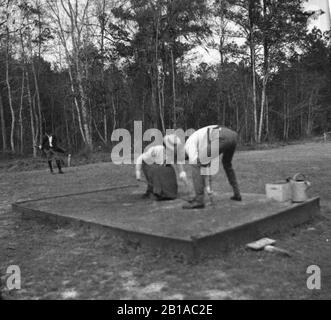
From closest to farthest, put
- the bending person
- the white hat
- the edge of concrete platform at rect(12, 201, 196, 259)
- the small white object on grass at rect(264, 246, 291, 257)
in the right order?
the edge of concrete platform at rect(12, 201, 196, 259), the small white object on grass at rect(264, 246, 291, 257), the bending person, the white hat

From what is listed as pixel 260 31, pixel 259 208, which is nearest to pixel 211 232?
pixel 259 208

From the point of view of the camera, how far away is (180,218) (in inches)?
247

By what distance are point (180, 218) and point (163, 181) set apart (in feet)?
5.62

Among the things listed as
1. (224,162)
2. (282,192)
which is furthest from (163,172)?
(282,192)

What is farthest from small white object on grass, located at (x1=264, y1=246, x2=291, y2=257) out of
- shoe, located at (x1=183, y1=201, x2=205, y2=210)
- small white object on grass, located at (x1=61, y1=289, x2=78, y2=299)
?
small white object on grass, located at (x1=61, y1=289, x2=78, y2=299)

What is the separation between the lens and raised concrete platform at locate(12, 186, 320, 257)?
17.3ft

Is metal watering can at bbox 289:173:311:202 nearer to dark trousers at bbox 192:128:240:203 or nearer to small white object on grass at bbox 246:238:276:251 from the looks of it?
dark trousers at bbox 192:128:240:203

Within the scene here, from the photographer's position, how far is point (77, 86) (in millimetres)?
26359

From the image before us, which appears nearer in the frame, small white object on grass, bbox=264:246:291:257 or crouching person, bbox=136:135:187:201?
small white object on grass, bbox=264:246:291:257

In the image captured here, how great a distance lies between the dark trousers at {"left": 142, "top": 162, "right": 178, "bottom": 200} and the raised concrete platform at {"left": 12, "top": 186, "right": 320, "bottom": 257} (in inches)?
9.4

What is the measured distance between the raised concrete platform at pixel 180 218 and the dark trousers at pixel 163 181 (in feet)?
0.78

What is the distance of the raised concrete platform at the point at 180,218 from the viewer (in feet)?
17.3

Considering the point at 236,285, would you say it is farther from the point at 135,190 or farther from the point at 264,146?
the point at 264,146

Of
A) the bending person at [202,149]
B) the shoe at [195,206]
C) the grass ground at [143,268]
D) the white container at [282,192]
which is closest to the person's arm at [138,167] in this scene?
the bending person at [202,149]
